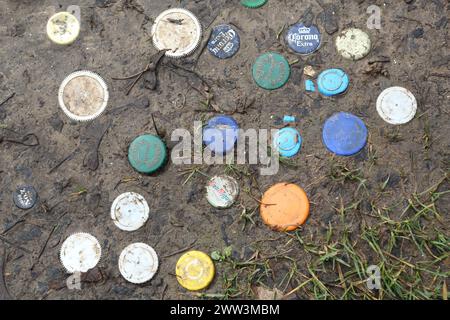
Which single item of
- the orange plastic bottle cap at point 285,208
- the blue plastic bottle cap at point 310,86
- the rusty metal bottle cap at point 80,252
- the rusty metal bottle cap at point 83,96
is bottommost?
the rusty metal bottle cap at point 80,252

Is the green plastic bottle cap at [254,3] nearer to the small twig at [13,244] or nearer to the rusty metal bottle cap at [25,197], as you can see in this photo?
the rusty metal bottle cap at [25,197]

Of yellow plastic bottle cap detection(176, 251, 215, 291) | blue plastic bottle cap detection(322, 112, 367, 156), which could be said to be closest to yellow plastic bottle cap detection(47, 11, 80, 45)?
yellow plastic bottle cap detection(176, 251, 215, 291)

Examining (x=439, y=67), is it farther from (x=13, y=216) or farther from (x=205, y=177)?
(x=13, y=216)

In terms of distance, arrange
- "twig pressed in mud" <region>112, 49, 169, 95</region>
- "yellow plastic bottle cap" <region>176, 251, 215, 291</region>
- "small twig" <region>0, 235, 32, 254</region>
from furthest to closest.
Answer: "twig pressed in mud" <region>112, 49, 169, 95</region>, "small twig" <region>0, 235, 32, 254</region>, "yellow plastic bottle cap" <region>176, 251, 215, 291</region>

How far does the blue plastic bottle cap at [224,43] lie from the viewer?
8.74 ft

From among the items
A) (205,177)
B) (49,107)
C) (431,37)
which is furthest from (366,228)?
(49,107)

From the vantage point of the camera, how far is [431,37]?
2.63 m

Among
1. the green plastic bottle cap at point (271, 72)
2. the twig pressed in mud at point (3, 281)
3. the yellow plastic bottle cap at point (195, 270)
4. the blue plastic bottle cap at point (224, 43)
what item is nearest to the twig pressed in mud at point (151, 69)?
the blue plastic bottle cap at point (224, 43)

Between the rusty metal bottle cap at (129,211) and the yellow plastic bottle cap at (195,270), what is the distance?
0.27 meters

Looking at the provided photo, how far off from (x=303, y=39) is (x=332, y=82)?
0.88 ft

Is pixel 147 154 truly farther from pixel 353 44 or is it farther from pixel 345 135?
pixel 353 44

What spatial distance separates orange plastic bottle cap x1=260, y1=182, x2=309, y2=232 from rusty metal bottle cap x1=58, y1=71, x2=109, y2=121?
3.10ft

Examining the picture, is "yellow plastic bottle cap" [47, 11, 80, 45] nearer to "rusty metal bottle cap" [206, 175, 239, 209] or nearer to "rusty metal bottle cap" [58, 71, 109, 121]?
"rusty metal bottle cap" [58, 71, 109, 121]

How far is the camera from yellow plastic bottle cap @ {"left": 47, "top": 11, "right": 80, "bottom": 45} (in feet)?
8.95
